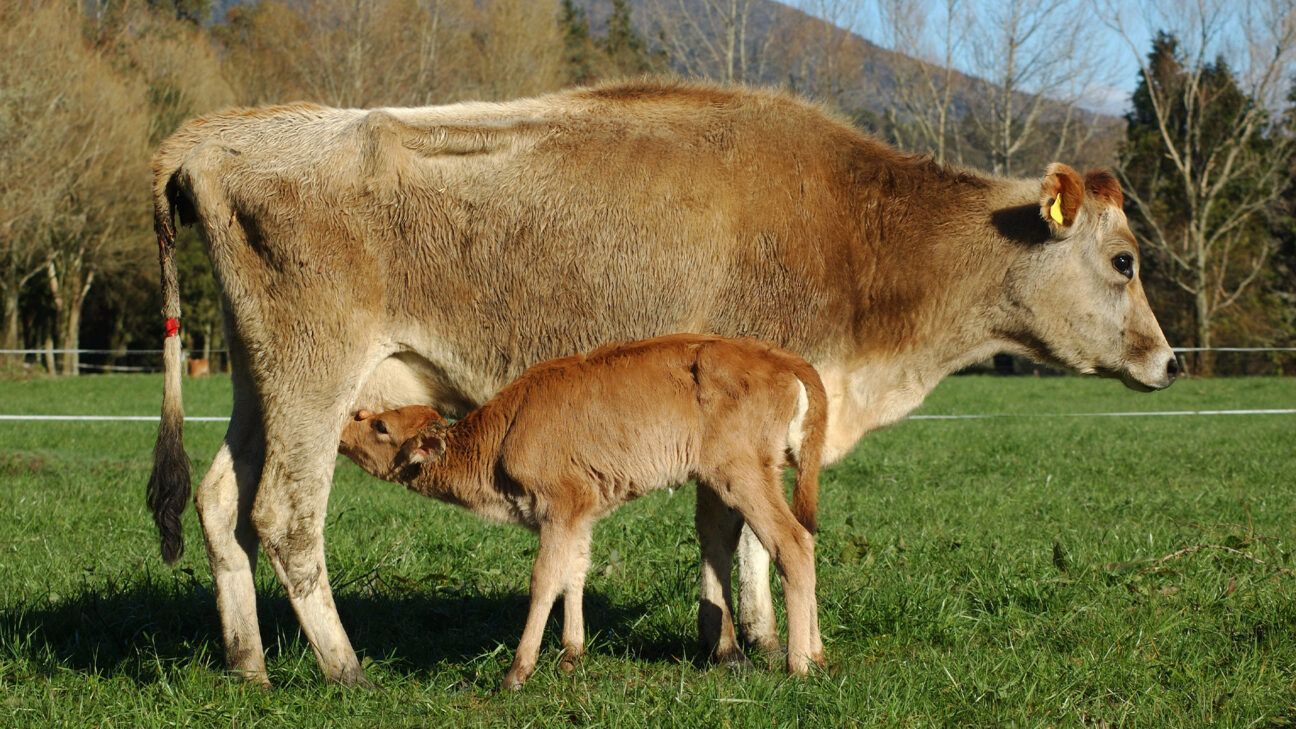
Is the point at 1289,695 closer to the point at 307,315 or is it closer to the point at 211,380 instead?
the point at 307,315

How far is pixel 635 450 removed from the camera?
5535 mm

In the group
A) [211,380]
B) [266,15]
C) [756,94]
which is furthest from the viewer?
[266,15]

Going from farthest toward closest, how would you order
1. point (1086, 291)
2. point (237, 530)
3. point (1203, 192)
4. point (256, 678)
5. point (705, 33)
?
point (705, 33) → point (1203, 192) → point (1086, 291) → point (237, 530) → point (256, 678)

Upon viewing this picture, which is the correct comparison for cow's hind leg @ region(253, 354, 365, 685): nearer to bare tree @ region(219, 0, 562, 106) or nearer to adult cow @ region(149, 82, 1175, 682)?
adult cow @ region(149, 82, 1175, 682)

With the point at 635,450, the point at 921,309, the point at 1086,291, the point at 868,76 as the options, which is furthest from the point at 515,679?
the point at 868,76

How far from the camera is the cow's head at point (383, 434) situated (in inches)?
239

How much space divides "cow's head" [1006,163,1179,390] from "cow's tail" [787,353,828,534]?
169 cm

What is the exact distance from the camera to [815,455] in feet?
18.4

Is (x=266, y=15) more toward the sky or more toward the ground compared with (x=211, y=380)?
more toward the sky

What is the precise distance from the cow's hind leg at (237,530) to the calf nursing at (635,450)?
3.55 ft

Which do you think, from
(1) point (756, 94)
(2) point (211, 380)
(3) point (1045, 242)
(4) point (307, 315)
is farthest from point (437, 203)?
(2) point (211, 380)

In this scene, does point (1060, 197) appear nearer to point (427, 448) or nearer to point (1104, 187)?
point (1104, 187)

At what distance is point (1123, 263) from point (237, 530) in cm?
489

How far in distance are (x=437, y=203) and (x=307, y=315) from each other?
2.68 ft
